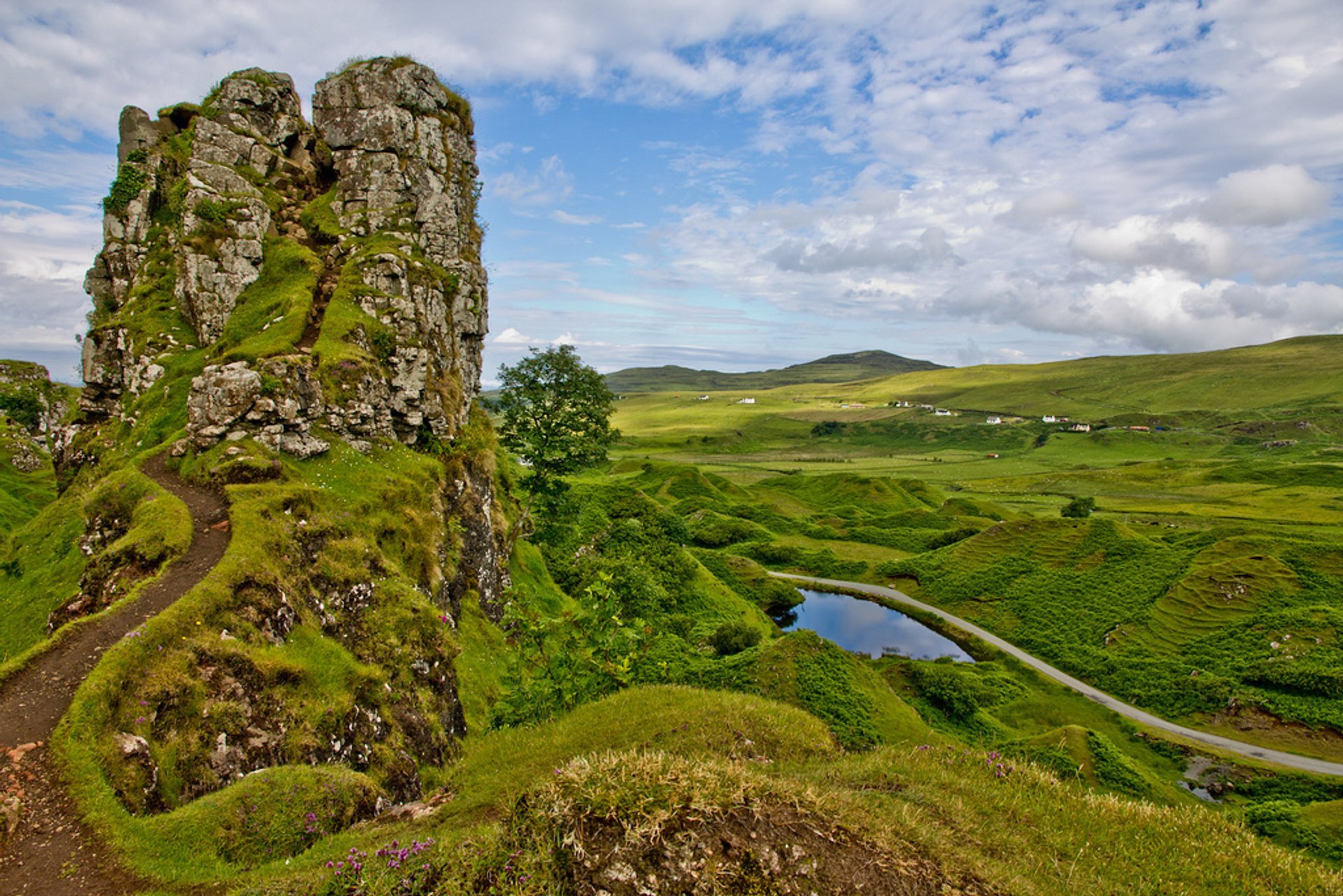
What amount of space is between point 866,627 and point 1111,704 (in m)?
23.1

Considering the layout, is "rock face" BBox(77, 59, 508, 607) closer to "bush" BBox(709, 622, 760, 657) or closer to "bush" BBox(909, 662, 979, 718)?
"bush" BBox(709, 622, 760, 657)

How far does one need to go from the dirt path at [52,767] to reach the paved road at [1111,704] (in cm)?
5709

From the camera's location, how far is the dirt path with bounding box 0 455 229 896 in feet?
32.5

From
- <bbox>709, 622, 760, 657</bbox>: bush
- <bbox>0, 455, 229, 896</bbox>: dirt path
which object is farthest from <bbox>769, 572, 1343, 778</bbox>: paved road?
<bbox>0, 455, 229, 896</bbox>: dirt path

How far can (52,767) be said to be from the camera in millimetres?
11719

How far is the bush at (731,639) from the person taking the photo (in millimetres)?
45500

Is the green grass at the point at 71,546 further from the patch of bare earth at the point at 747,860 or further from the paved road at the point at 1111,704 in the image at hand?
the paved road at the point at 1111,704

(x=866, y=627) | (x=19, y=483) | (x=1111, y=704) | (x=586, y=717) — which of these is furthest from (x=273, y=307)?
(x=1111, y=704)

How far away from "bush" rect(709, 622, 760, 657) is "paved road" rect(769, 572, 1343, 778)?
27.9 meters

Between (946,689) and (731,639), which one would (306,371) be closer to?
(731,639)

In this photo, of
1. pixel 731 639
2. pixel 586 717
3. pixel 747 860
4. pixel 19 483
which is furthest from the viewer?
pixel 19 483

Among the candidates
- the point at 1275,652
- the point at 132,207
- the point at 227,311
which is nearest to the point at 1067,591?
the point at 1275,652

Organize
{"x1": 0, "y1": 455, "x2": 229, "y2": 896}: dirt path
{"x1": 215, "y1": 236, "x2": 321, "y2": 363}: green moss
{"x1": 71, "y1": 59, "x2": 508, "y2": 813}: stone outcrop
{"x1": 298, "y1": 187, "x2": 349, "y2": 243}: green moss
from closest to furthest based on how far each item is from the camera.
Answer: {"x1": 0, "y1": 455, "x2": 229, "y2": 896}: dirt path
{"x1": 71, "y1": 59, "x2": 508, "y2": 813}: stone outcrop
{"x1": 215, "y1": 236, "x2": 321, "y2": 363}: green moss
{"x1": 298, "y1": 187, "x2": 349, "y2": 243}: green moss

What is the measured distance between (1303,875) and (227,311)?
42971 millimetres
